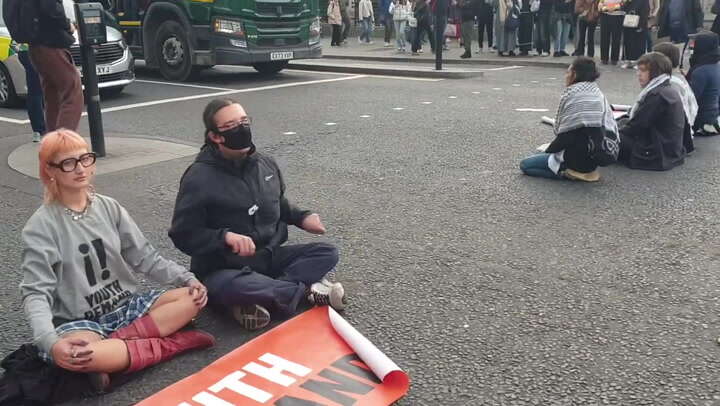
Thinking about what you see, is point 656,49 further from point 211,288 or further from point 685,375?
point 211,288

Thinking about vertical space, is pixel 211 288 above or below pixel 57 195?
below

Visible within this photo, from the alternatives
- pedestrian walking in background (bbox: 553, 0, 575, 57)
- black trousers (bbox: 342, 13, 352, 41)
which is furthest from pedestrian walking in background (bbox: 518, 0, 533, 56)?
black trousers (bbox: 342, 13, 352, 41)

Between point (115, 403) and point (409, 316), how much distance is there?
1411 millimetres

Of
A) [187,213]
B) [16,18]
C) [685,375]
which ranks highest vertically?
[16,18]

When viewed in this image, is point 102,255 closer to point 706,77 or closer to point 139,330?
point 139,330

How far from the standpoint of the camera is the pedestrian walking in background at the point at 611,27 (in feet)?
48.1

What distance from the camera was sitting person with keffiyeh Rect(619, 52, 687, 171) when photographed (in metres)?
6.42

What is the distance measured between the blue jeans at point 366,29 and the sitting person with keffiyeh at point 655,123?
687 inches

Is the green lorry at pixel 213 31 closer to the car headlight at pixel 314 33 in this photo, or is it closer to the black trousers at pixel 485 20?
the car headlight at pixel 314 33

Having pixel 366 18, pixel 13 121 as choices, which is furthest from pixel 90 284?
pixel 366 18

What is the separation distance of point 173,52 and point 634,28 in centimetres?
868

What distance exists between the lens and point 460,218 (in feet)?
17.0

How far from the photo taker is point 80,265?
3.08 meters

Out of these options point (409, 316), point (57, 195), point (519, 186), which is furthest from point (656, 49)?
point (57, 195)
